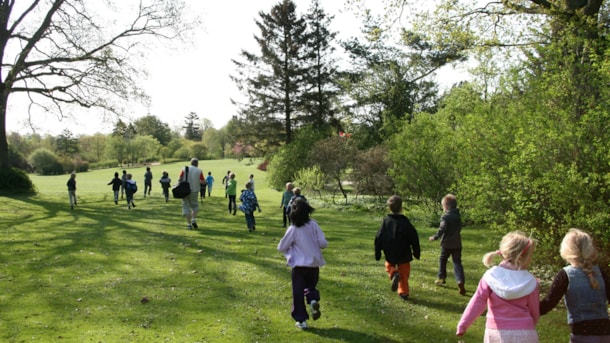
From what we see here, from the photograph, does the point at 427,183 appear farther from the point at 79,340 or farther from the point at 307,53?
the point at 307,53

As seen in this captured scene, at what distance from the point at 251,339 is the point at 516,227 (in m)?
5.15

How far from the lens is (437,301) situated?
23.5 feet

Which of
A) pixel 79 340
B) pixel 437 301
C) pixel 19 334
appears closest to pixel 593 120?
pixel 437 301

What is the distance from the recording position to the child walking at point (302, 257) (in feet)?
19.7

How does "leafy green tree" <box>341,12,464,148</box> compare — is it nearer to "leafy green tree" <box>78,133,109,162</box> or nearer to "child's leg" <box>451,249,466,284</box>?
"child's leg" <box>451,249,466,284</box>

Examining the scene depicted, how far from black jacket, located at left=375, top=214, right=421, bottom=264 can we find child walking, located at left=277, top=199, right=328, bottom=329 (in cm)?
130

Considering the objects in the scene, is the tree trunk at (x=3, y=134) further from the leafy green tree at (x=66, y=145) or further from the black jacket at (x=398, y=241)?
the leafy green tree at (x=66, y=145)

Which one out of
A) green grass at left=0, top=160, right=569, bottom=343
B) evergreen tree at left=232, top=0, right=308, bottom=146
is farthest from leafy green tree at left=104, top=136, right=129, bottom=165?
green grass at left=0, top=160, right=569, bottom=343

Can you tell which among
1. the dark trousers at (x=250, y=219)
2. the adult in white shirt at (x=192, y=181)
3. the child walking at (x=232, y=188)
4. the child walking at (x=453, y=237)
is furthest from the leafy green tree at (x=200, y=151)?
the child walking at (x=453, y=237)

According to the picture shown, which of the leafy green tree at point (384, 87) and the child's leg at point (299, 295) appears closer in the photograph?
the child's leg at point (299, 295)

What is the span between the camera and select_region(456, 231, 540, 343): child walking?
11.9ft

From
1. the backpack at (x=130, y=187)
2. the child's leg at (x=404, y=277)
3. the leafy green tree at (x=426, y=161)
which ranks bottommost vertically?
the child's leg at (x=404, y=277)

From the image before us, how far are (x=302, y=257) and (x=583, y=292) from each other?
10.9 ft

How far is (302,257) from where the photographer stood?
600cm
